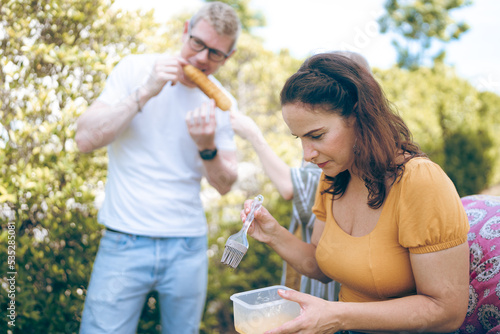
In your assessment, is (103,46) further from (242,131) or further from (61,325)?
(61,325)

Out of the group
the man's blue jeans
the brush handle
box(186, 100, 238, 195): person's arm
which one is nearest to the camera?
the brush handle

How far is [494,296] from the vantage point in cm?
177

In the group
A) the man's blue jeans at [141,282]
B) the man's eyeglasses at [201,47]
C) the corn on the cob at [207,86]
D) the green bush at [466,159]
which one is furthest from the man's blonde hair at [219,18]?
the green bush at [466,159]

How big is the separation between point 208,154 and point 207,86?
0.44m

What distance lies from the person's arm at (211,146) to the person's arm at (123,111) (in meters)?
0.26

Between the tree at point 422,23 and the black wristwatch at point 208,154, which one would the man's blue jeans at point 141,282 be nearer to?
the black wristwatch at point 208,154

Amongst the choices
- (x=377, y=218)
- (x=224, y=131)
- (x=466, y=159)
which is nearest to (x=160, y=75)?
(x=224, y=131)

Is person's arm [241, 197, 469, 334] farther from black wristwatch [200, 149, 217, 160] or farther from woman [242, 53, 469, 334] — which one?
black wristwatch [200, 149, 217, 160]

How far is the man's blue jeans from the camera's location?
237 centimetres

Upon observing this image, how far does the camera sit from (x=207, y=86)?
2.65m

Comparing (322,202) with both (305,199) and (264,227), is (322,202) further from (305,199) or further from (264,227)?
(305,199)

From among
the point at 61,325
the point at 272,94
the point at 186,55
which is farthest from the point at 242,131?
the point at 272,94

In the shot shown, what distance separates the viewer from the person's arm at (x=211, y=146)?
2.47 metres

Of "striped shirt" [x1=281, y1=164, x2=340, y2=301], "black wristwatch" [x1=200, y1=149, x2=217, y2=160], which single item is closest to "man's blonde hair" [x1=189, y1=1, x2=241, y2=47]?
"black wristwatch" [x1=200, y1=149, x2=217, y2=160]
